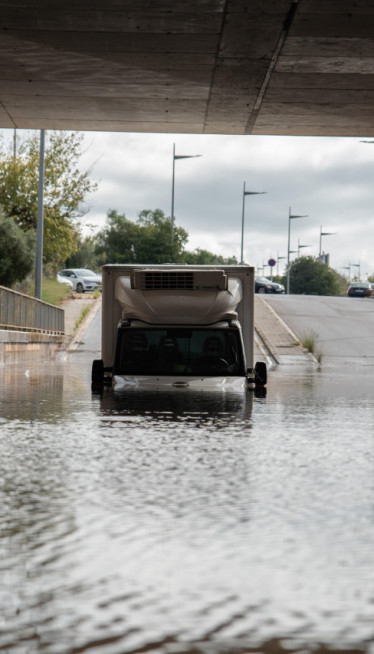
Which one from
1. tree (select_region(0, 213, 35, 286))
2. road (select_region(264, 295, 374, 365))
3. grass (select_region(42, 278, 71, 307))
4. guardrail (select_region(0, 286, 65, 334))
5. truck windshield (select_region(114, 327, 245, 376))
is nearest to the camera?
truck windshield (select_region(114, 327, 245, 376))

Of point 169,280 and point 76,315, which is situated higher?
point 169,280

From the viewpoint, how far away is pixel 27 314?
1448 inches

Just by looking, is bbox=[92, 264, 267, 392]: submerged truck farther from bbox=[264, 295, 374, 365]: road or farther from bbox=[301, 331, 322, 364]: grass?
bbox=[301, 331, 322, 364]: grass

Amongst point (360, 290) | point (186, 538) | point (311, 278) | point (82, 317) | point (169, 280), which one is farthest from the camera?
point (311, 278)

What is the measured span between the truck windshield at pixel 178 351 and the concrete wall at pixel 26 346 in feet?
45.2

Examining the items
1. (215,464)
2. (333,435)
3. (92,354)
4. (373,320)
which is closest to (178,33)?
(333,435)

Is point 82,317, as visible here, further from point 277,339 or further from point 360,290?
point 360,290

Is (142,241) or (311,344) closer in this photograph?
(311,344)

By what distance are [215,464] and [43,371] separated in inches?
710

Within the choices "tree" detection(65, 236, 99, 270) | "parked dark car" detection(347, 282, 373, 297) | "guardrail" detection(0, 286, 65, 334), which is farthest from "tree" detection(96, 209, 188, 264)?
"guardrail" detection(0, 286, 65, 334)

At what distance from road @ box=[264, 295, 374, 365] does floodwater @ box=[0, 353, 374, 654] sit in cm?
2476

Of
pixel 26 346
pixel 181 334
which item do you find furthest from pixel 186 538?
pixel 26 346

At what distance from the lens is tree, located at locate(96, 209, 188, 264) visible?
8681cm

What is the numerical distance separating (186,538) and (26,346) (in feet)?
99.3
